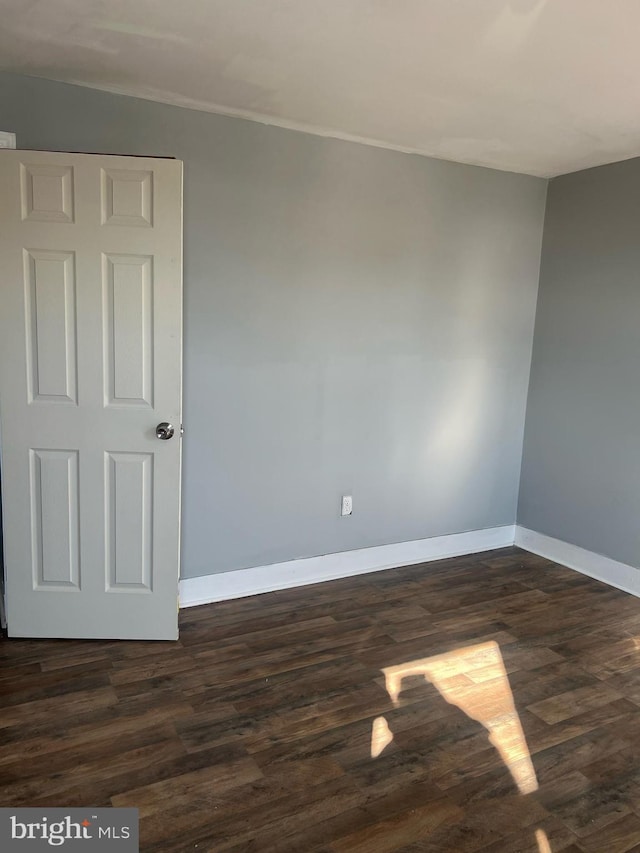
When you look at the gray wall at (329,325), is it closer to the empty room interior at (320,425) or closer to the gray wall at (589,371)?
the empty room interior at (320,425)

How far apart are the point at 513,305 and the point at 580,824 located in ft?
9.64

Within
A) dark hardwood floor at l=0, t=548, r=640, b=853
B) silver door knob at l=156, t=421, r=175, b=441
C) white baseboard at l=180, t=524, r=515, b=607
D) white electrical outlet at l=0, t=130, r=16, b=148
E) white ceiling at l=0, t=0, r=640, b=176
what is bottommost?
dark hardwood floor at l=0, t=548, r=640, b=853

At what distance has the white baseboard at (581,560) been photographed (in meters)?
3.65

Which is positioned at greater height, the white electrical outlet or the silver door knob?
the white electrical outlet

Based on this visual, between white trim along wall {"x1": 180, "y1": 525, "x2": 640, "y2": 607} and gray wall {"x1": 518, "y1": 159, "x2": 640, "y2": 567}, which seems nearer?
white trim along wall {"x1": 180, "y1": 525, "x2": 640, "y2": 607}

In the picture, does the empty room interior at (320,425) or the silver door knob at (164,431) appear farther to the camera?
the silver door knob at (164,431)

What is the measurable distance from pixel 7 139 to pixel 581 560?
3.74 m

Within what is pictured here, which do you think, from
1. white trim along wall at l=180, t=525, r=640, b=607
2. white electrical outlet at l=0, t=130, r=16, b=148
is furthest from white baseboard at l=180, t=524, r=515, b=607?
white electrical outlet at l=0, t=130, r=16, b=148

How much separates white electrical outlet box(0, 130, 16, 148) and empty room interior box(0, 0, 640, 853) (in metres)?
0.02

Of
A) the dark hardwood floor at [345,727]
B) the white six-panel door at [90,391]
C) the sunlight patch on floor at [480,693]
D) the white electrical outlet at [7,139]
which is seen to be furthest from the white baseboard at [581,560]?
the white electrical outlet at [7,139]

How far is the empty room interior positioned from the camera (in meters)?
2.04

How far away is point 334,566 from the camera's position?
3678mm

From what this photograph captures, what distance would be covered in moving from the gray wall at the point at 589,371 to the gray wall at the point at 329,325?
0.48 feet

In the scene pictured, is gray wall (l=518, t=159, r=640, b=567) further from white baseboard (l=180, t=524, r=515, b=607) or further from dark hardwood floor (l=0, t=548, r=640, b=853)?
dark hardwood floor (l=0, t=548, r=640, b=853)
